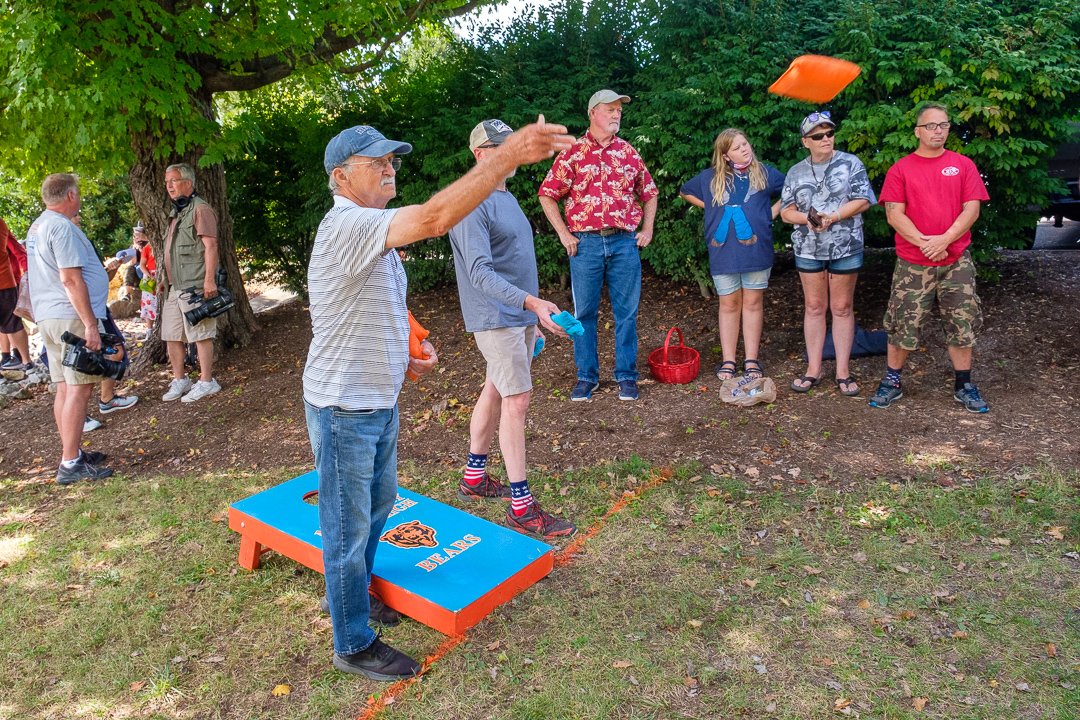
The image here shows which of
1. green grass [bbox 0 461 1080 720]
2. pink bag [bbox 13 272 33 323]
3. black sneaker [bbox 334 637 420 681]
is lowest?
green grass [bbox 0 461 1080 720]

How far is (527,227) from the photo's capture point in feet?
14.0

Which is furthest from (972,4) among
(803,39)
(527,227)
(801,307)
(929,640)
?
(929,640)

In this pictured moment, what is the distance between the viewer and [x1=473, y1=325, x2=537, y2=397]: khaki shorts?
4188 millimetres

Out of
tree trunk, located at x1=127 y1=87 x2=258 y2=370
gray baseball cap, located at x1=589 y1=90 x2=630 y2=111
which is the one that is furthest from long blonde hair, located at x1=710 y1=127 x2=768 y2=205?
tree trunk, located at x1=127 y1=87 x2=258 y2=370

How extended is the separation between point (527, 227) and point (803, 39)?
4.01 m

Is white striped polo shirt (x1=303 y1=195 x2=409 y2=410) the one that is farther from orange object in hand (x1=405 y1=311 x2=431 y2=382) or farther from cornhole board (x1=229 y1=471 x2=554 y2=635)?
cornhole board (x1=229 y1=471 x2=554 y2=635)

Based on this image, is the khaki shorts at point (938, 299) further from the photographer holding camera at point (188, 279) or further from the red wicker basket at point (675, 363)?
the photographer holding camera at point (188, 279)

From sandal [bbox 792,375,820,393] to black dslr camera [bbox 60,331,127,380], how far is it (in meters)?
4.91

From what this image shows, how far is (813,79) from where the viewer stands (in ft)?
18.6

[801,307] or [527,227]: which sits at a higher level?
[527,227]

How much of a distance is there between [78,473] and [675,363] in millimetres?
4461

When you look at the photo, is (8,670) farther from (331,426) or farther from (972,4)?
(972,4)

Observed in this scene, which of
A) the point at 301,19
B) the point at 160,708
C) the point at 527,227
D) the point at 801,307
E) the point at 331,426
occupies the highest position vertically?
the point at 301,19

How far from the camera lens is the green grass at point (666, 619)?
124 inches
